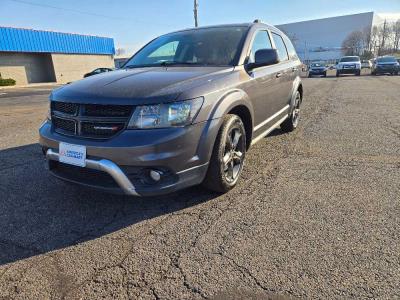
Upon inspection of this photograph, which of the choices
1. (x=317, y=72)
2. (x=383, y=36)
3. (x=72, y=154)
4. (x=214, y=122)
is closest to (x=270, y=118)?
(x=214, y=122)

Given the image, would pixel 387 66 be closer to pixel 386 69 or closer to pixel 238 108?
pixel 386 69

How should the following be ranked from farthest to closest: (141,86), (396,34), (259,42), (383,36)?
(396,34), (383,36), (259,42), (141,86)

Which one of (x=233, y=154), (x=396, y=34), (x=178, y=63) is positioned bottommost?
(x=233, y=154)

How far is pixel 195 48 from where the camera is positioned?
4121 mm

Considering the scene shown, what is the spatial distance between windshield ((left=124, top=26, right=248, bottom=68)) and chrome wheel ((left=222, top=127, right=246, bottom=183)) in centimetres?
80

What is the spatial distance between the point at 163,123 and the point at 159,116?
7 centimetres

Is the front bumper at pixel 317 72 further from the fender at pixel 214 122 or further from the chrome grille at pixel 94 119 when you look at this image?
the chrome grille at pixel 94 119

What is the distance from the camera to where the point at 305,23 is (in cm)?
12925

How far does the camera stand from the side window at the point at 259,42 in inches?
155

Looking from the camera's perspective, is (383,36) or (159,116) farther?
(383,36)

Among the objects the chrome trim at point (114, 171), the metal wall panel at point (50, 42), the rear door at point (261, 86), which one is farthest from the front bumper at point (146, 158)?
the metal wall panel at point (50, 42)

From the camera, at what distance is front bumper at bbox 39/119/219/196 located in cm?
264

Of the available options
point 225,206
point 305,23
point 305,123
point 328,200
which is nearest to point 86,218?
point 225,206

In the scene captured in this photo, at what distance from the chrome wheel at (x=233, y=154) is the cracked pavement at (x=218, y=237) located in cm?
19
